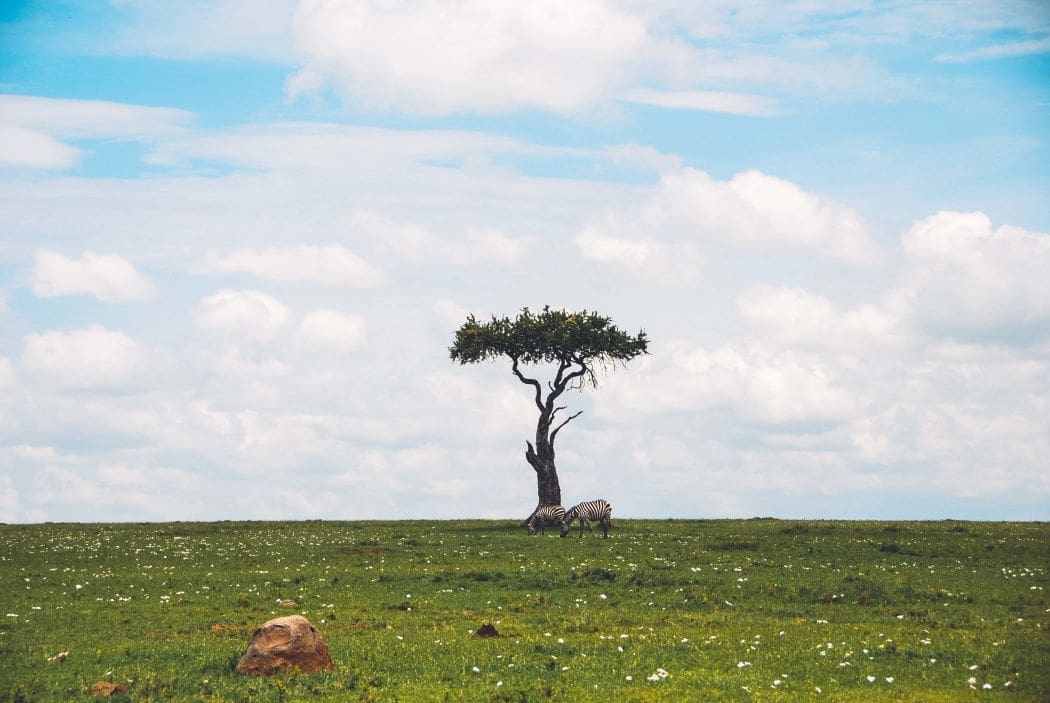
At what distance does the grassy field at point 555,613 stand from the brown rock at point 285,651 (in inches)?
19.7

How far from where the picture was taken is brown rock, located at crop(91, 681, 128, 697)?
21.0 meters

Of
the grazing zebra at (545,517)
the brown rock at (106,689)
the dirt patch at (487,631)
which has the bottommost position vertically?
the brown rock at (106,689)

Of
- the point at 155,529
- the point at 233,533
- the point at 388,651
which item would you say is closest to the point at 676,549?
the point at 388,651

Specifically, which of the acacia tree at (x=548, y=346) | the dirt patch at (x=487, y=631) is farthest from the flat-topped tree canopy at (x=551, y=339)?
the dirt patch at (x=487, y=631)

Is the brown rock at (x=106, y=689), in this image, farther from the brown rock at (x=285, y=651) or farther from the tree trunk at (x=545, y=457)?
the tree trunk at (x=545, y=457)

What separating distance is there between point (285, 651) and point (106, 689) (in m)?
3.72

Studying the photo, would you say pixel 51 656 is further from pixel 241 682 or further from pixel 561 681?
pixel 561 681

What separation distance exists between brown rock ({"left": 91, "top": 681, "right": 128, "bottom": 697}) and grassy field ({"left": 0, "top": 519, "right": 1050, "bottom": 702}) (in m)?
0.40

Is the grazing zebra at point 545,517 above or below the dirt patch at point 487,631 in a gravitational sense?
above

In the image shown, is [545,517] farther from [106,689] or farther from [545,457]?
[106,689]

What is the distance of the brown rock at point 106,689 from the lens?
21.0m

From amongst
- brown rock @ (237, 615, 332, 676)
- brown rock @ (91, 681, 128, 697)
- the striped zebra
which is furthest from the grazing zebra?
brown rock @ (91, 681, 128, 697)

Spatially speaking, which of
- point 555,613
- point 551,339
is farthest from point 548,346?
point 555,613

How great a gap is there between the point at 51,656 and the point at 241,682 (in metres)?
7.35
